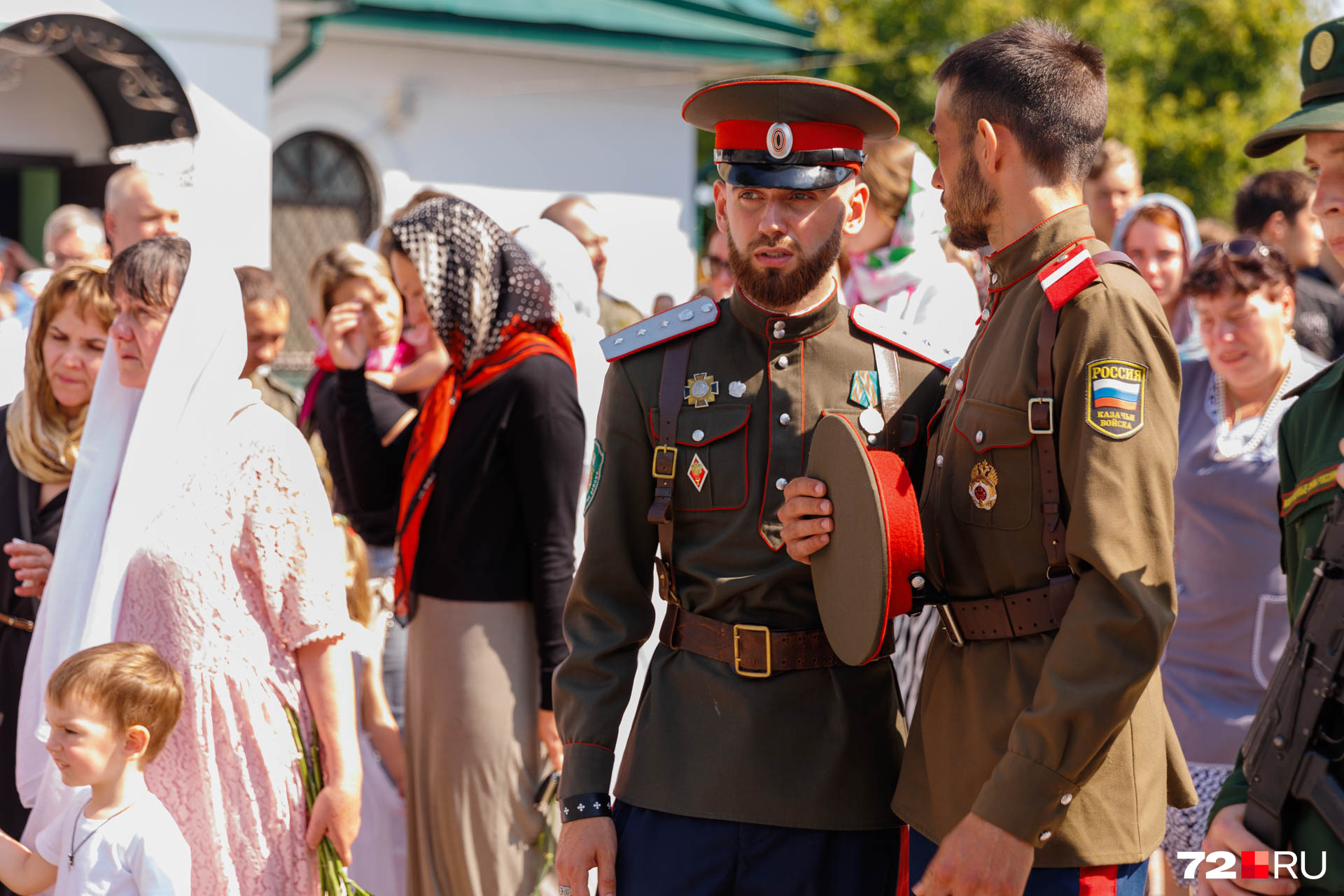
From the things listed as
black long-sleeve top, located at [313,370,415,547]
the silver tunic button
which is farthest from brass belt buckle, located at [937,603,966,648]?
black long-sleeve top, located at [313,370,415,547]

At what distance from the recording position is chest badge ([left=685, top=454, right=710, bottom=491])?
265 cm

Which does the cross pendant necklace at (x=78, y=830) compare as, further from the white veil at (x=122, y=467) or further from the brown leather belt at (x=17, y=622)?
the brown leather belt at (x=17, y=622)

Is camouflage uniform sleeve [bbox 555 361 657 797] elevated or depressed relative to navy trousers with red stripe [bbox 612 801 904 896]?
elevated

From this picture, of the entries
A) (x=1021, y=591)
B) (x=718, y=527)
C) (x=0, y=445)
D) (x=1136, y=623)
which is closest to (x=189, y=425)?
(x=0, y=445)

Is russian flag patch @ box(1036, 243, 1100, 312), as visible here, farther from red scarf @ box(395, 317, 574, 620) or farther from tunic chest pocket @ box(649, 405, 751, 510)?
red scarf @ box(395, 317, 574, 620)

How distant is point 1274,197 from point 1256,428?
2.34 meters

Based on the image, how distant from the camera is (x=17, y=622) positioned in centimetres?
366

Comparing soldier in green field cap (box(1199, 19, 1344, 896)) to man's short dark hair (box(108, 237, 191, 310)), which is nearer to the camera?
soldier in green field cap (box(1199, 19, 1344, 896))

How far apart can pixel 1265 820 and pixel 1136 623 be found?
0.43 m

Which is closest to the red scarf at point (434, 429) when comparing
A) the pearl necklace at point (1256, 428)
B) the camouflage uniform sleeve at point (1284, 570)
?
the pearl necklace at point (1256, 428)

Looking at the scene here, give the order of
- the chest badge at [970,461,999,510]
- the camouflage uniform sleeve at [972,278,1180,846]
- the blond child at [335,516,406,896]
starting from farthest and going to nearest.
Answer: the blond child at [335,516,406,896]
the chest badge at [970,461,999,510]
the camouflage uniform sleeve at [972,278,1180,846]

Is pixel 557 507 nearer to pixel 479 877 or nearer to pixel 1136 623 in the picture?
pixel 479 877

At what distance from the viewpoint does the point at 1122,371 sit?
208 centimetres

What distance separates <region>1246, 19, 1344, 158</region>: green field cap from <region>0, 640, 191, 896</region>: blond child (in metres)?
2.39
